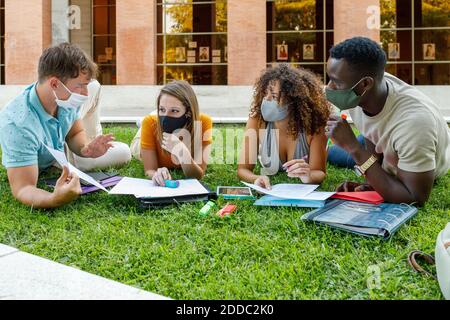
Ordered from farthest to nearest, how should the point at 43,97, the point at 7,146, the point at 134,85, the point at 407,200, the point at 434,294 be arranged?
the point at 134,85 < the point at 43,97 < the point at 7,146 < the point at 407,200 < the point at 434,294

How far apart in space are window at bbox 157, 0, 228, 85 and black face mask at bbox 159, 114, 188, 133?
53.2 feet

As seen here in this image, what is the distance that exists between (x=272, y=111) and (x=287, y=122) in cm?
28

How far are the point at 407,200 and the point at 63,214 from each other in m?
2.66

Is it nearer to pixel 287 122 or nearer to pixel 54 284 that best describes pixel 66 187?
pixel 54 284

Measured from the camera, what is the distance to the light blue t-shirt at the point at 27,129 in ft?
12.8

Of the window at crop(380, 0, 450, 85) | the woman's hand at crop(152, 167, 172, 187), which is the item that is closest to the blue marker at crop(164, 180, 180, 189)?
the woman's hand at crop(152, 167, 172, 187)

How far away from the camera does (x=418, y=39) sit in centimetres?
2033

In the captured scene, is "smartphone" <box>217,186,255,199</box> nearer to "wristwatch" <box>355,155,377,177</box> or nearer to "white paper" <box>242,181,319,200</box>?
"white paper" <box>242,181,319,200</box>

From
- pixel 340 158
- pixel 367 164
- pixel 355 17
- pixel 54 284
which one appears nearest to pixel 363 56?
pixel 367 164

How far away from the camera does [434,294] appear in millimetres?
2305

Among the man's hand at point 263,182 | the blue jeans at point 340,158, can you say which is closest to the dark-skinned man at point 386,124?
the man's hand at point 263,182
